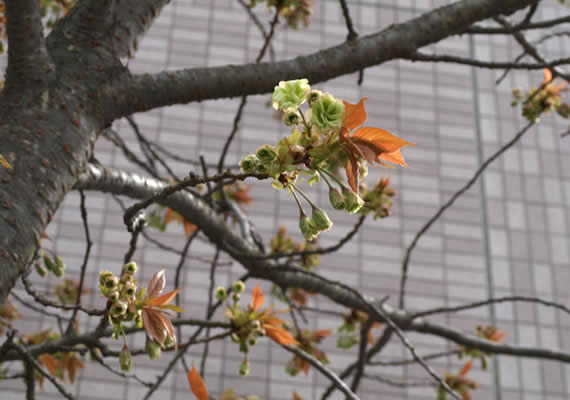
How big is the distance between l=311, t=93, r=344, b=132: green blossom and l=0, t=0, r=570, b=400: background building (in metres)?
3.81

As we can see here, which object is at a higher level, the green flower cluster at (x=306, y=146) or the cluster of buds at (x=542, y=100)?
the cluster of buds at (x=542, y=100)

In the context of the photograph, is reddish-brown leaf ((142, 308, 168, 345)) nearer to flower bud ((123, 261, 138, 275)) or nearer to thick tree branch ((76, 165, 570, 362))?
flower bud ((123, 261, 138, 275))

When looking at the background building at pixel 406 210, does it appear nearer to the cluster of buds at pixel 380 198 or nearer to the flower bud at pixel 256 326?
the cluster of buds at pixel 380 198

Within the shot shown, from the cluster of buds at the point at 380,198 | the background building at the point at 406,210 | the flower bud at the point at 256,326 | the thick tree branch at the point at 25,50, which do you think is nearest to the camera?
the thick tree branch at the point at 25,50

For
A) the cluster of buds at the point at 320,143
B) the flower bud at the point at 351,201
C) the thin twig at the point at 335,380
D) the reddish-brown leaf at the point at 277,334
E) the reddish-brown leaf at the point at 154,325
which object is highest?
the cluster of buds at the point at 320,143

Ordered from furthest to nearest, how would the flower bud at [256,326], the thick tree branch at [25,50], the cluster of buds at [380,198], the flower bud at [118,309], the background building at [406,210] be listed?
the background building at [406,210], the cluster of buds at [380,198], the flower bud at [256,326], the thick tree branch at [25,50], the flower bud at [118,309]

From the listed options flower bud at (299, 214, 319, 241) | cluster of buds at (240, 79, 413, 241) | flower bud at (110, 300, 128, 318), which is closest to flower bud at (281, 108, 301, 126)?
cluster of buds at (240, 79, 413, 241)

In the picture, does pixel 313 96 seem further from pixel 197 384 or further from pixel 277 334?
pixel 277 334

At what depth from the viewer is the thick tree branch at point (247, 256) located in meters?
1.11

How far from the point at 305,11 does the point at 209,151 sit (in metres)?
3.03

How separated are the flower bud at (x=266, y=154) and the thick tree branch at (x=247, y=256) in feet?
2.01

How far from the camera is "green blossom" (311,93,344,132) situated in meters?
0.48

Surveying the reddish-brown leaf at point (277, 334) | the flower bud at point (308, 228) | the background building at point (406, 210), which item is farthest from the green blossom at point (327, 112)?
the background building at point (406, 210)

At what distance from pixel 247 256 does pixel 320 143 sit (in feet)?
2.71
